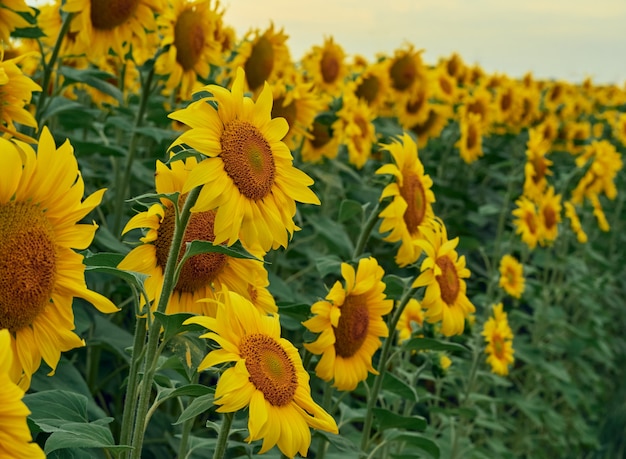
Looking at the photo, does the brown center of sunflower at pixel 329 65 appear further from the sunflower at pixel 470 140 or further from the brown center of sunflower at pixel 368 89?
the sunflower at pixel 470 140

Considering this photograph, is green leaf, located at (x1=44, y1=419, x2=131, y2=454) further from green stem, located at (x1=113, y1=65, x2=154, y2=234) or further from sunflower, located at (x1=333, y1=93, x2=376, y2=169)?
sunflower, located at (x1=333, y1=93, x2=376, y2=169)

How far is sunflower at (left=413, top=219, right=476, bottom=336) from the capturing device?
1913 millimetres

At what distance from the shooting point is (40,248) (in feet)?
3.87

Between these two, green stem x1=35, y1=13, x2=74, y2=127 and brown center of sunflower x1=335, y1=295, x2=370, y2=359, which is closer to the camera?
brown center of sunflower x1=335, y1=295, x2=370, y2=359

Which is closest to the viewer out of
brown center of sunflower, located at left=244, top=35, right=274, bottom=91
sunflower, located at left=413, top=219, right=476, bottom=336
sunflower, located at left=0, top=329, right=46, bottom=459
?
sunflower, located at left=0, top=329, right=46, bottom=459

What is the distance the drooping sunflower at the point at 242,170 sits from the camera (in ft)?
4.25

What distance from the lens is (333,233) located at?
280 centimetres

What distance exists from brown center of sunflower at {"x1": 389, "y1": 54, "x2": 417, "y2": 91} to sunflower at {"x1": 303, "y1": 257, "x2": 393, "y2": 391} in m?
2.98

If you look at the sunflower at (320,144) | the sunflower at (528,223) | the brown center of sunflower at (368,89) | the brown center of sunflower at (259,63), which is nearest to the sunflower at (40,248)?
the brown center of sunflower at (259,63)

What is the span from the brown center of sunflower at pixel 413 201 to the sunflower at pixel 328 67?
2.40 m

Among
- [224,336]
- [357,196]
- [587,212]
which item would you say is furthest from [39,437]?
[587,212]

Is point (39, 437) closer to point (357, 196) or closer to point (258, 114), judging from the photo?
point (258, 114)

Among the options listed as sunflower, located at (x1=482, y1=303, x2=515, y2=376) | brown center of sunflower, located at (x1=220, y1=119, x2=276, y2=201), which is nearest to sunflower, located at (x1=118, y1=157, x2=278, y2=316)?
brown center of sunflower, located at (x1=220, y1=119, x2=276, y2=201)

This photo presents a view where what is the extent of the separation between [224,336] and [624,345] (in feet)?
17.1
